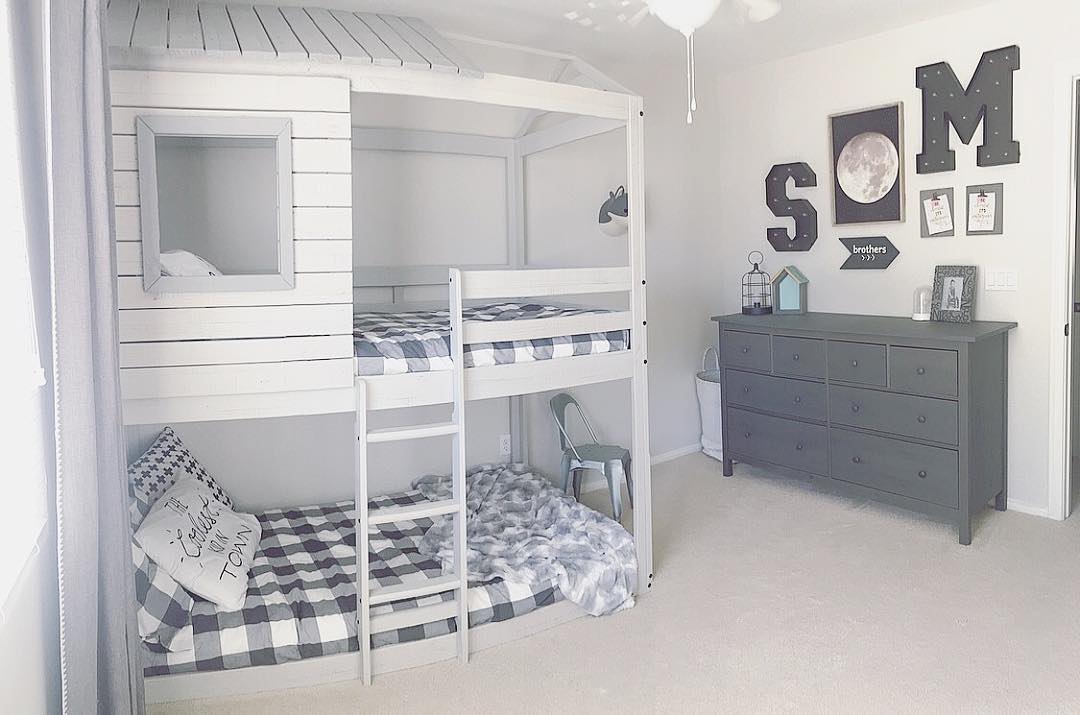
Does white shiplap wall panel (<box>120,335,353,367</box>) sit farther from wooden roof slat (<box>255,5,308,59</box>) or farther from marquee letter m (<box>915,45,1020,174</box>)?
marquee letter m (<box>915,45,1020,174</box>)

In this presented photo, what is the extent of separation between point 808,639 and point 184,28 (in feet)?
8.77

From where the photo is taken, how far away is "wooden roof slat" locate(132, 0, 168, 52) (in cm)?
225

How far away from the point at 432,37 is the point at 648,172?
1.98 m

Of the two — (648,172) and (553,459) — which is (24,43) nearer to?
(553,459)

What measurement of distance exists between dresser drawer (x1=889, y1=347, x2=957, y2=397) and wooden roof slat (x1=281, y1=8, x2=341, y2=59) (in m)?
2.60

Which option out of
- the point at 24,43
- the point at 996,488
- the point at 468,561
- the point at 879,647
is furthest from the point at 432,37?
the point at 996,488

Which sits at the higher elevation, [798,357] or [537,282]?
[537,282]

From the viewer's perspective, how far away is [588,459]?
3.92 metres

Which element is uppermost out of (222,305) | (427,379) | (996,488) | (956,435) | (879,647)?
(222,305)

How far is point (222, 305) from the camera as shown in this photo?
7.82 feet

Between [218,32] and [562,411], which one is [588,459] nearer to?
[562,411]

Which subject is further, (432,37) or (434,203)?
(434,203)

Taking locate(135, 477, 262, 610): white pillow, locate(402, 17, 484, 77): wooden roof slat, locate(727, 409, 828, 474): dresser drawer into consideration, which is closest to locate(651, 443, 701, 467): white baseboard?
locate(727, 409, 828, 474): dresser drawer

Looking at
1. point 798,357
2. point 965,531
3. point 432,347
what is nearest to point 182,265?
point 432,347
